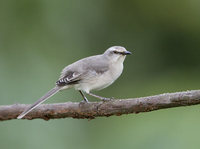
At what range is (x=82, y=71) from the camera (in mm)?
4637

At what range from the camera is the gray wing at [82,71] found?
4547 millimetres

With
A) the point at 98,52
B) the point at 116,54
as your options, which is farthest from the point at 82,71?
the point at 98,52

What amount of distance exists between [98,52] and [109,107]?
326cm

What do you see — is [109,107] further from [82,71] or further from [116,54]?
[116,54]

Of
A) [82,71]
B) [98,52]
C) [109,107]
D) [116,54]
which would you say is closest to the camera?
[109,107]

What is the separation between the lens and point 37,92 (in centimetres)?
625

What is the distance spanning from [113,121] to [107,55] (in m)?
1.59

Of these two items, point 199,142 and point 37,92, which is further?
point 37,92

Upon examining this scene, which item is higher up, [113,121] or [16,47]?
[16,47]

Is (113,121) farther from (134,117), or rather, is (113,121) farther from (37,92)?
(37,92)

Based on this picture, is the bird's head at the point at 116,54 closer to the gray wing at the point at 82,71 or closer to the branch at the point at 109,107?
the gray wing at the point at 82,71

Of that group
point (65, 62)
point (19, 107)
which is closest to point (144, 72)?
point (65, 62)

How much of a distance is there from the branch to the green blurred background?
120 cm

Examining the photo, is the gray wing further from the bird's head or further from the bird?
the bird's head
